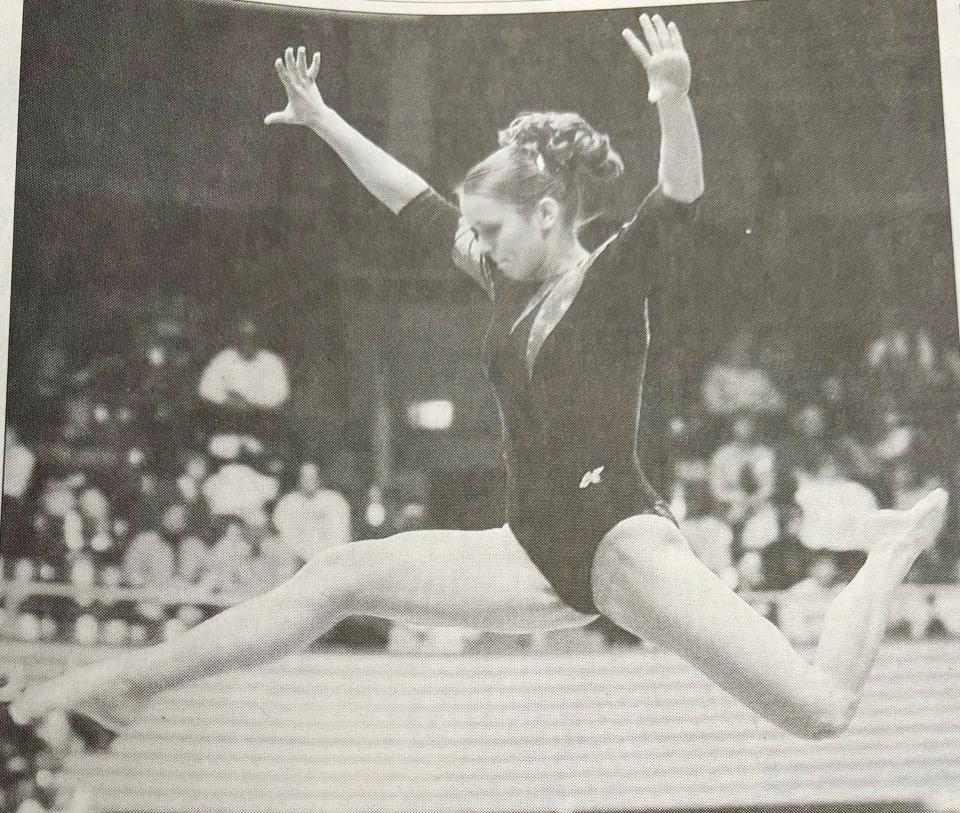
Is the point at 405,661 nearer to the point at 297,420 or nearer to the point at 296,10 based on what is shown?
the point at 297,420

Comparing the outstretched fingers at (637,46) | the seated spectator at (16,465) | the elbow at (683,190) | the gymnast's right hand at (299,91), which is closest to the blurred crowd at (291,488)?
the seated spectator at (16,465)

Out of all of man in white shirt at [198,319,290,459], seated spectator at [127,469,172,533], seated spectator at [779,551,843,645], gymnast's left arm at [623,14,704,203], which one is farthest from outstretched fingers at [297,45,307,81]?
seated spectator at [779,551,843,645]

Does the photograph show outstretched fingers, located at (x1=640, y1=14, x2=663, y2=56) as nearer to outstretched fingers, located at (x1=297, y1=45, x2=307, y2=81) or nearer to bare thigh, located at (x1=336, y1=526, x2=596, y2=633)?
outstretched fingers, located at (x1=297, y1=45, x2=307, y2=81)

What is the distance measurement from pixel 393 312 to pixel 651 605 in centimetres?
53

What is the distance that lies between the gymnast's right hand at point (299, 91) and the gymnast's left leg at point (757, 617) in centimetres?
73

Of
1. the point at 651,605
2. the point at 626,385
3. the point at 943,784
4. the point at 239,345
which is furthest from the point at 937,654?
the point at 239,345

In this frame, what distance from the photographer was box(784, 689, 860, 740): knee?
1.30 m

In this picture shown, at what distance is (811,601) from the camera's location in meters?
1.34

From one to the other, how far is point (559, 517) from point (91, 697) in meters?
0.65

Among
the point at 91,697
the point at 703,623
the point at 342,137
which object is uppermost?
the point at 342,137

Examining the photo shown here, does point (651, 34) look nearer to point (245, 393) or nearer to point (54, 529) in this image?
point (245, 393)

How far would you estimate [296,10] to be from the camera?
4.83 ft

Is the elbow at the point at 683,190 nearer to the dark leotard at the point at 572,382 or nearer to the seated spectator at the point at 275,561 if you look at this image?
the dark leotard at the point at 572,382

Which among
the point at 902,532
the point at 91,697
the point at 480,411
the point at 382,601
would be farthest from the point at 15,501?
the point at 902,532
